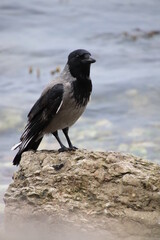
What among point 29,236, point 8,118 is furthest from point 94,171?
point 8,118

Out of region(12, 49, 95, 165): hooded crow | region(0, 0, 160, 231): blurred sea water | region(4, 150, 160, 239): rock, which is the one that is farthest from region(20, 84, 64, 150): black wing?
region(0, 0, 160, 231): blurred sea water

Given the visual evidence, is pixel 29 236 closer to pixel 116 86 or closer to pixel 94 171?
pixel 94 171

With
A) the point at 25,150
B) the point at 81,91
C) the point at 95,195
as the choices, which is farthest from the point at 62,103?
the point at 95,195

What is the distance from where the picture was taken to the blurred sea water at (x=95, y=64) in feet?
43.0

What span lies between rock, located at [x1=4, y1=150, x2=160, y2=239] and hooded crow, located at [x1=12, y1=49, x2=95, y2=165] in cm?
83

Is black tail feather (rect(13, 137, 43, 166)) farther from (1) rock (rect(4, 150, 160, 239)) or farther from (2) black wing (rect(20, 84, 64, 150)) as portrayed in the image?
(1) rock (rect(4, 150, 160, 239))

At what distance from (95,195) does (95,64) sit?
32.7 ft

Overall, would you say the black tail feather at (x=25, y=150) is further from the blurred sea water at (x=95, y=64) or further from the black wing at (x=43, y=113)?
the blurred sea water at (x=95, y=64)

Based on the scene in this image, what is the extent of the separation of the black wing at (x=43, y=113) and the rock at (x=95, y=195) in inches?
33.8

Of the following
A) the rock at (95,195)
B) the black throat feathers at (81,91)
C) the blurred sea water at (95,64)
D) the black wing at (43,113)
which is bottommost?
the blurred sea water at (95,64)

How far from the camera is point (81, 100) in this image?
28.1ft

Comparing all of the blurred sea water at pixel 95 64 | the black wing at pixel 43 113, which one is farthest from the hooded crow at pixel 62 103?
the blurred sea water at pixel 95 64

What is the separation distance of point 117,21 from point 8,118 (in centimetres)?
808

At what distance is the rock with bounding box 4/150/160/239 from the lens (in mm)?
7449
